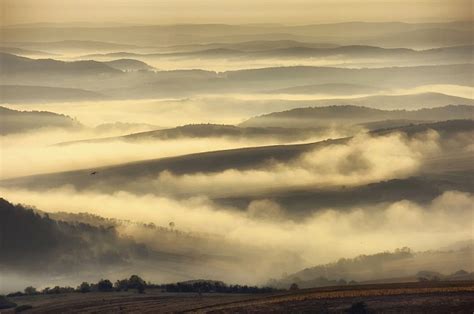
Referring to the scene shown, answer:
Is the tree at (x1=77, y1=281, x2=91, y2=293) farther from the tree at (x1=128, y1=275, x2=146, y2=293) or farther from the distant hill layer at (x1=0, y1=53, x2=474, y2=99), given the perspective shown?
the distant hill layer at (x1=0, y1=53, x2=474, y2=99)

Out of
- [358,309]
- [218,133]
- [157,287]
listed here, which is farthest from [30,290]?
[358,309]

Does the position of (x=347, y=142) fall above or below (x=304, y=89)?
below

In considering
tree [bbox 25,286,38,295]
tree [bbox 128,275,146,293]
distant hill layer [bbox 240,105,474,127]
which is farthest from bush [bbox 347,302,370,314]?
tree [bbox 25,286,38,295]

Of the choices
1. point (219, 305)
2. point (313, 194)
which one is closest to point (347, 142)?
point (313, 194)

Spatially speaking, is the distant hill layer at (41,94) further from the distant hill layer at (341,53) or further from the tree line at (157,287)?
the tree line at (157,287)

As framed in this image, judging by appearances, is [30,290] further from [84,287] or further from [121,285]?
[121,285]

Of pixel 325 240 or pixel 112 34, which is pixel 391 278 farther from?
pixel 112 34

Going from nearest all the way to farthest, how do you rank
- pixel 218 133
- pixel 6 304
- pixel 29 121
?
pixel 6 304 < pixel 29 121 < pixel 218 133

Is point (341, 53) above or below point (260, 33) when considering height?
below
